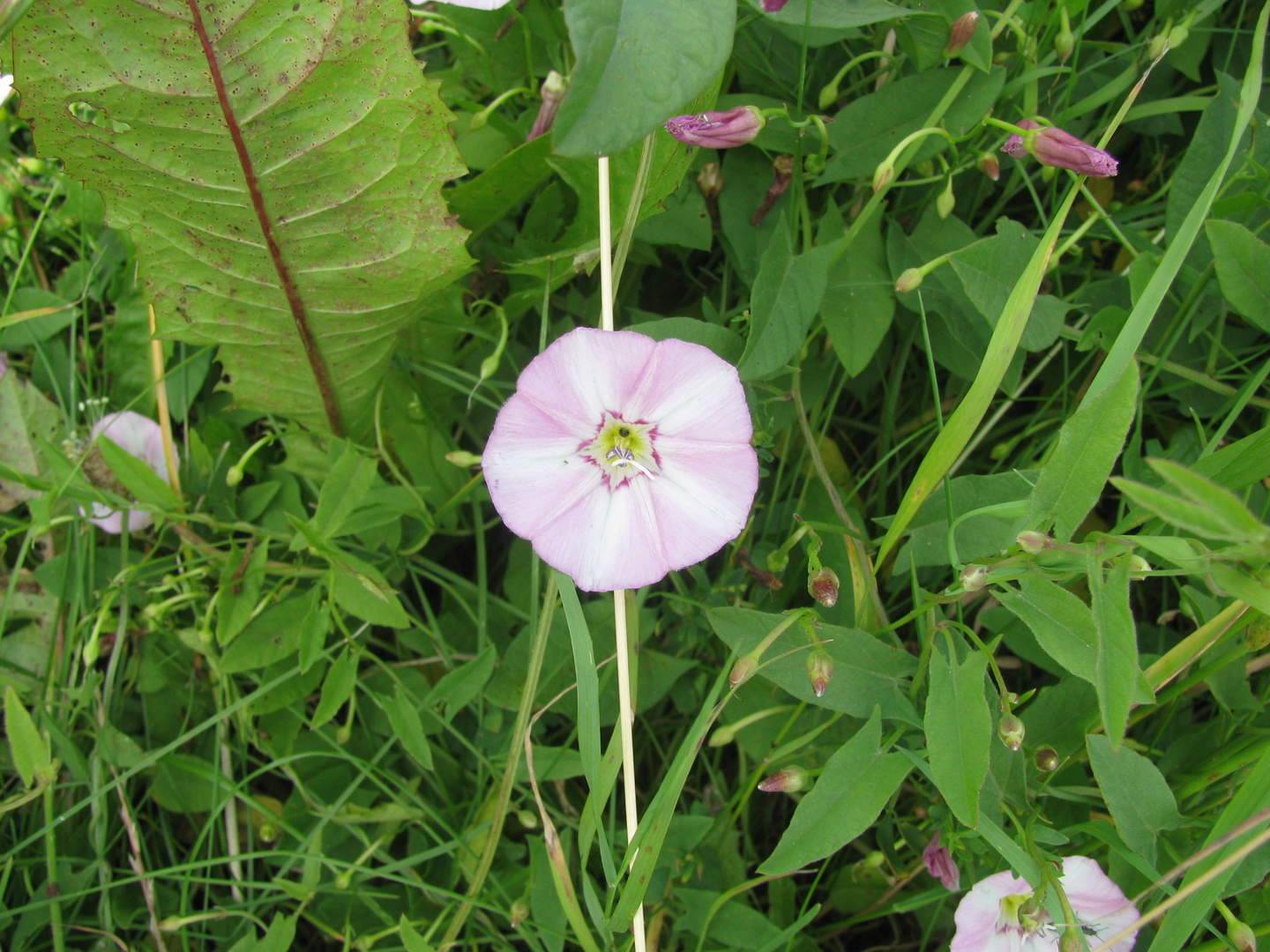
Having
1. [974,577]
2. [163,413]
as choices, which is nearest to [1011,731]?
[974,577]

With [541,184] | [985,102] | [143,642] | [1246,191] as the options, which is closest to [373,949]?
[143,642]

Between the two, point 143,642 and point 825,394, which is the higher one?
point 825,394

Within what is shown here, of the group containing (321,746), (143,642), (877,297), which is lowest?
(321,746)

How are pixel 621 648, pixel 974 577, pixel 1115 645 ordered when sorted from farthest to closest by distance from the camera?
pixel 621 648 < pixel 974 577 < pixel 1115 645

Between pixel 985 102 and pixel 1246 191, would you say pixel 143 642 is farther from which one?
pixel 1246 191

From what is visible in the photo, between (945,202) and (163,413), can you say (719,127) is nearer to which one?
(945,202)

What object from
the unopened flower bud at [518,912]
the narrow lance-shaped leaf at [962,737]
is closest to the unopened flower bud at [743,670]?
the narrow lance-shaped leaf at [962,737]

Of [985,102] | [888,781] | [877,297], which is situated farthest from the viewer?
[877,297]
